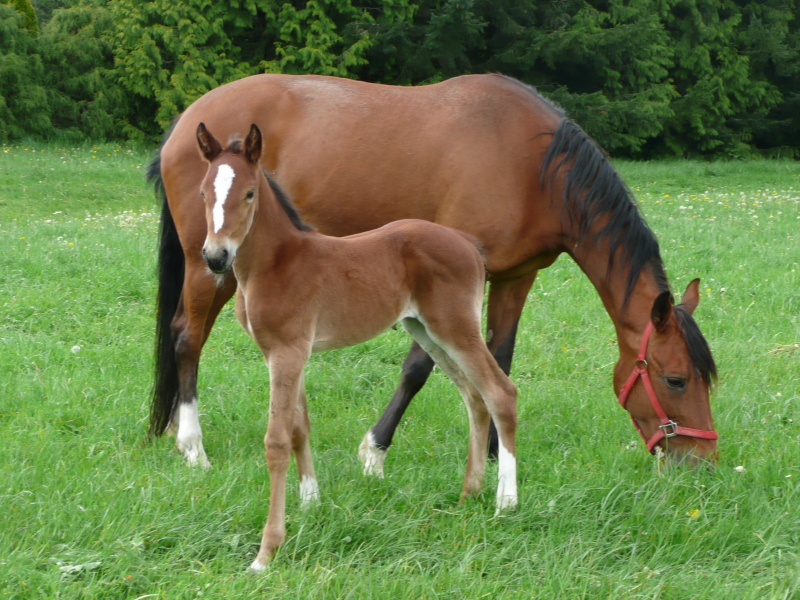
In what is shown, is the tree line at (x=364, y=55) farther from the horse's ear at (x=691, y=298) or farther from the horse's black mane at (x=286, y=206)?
the horse's black mane at (x=286, y=206)

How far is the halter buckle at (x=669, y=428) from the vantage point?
372 centimetres

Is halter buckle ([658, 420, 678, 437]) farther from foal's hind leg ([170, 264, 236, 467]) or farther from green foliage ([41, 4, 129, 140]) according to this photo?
green foliage ([41, 4, 129, 140])

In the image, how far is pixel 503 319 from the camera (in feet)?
14.5

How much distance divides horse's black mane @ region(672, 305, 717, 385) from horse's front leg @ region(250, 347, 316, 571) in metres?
1.83

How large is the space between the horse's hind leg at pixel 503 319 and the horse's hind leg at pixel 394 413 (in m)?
0.43

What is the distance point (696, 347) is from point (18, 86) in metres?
19.8

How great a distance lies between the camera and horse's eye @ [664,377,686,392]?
373 centimetres

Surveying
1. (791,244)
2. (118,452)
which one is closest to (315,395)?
(118,452)

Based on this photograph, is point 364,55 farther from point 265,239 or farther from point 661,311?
point 265,239

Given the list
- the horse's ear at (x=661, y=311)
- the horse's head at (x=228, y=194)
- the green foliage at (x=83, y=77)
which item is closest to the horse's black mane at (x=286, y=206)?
the horse's head at (x=228, y=194)

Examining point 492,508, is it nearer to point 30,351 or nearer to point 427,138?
point 427,138

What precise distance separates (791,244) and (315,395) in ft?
21.7

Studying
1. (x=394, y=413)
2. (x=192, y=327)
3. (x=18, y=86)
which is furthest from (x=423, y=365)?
(x=18, y=86)

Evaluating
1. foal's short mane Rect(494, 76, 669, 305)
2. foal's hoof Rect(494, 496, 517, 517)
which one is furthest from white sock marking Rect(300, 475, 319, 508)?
foal's short mane Rect(494, 76, 669, 305)
